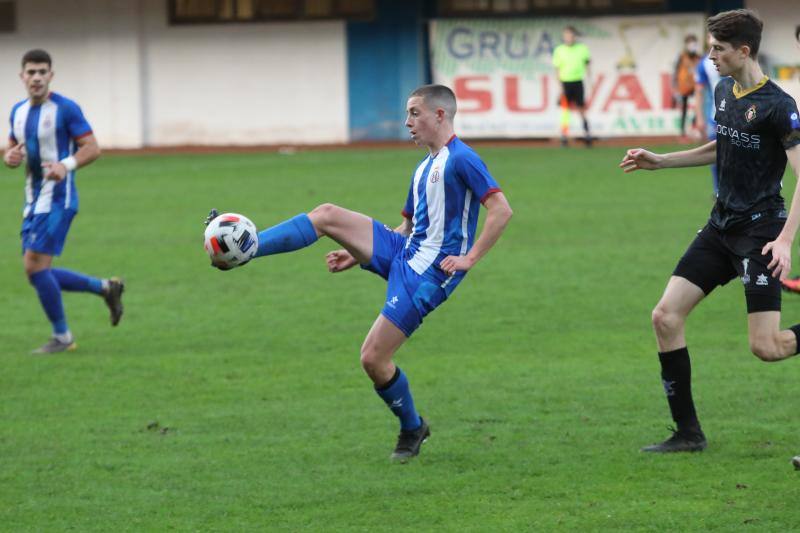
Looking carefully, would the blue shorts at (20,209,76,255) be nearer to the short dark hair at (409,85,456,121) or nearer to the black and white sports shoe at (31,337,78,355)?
the black and white sports shoe at (31,337,78,355)

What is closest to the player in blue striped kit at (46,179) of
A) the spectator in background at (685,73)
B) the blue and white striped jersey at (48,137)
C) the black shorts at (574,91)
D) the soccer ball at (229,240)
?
the blue and white striped jersey at (48,137)

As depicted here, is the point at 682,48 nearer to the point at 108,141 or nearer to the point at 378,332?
the point at 108,141

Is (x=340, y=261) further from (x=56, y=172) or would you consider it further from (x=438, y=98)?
(x=56, y=172)

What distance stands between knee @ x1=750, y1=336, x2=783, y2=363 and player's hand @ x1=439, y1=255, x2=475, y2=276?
140 cm

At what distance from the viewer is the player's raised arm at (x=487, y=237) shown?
22.5 feet

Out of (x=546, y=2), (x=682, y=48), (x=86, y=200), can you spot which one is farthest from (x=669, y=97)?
(x=86, y=200)

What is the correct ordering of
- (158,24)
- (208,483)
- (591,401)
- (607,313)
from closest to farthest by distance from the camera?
1. (208,483)
2. (591,401)
3. (607,313)
4. (158,24)

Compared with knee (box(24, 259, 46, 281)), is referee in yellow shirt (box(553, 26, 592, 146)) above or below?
above

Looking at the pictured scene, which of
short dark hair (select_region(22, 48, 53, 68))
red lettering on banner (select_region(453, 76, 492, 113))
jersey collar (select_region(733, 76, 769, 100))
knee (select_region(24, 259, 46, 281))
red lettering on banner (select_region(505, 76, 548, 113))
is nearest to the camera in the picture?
jersey collar (select_region(733, 76, 769, 100))

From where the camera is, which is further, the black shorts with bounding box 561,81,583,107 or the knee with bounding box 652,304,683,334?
the black shorts with bounding box 561,81,583,107

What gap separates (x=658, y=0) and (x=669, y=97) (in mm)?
2310

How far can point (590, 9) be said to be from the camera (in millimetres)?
32344

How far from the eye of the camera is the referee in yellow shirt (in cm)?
2933

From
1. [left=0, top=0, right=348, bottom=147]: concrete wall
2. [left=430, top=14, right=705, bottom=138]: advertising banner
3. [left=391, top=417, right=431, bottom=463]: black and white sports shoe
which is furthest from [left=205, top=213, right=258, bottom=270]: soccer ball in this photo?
[left=0, top=0, right=348, bottom=147]: concrete wall
